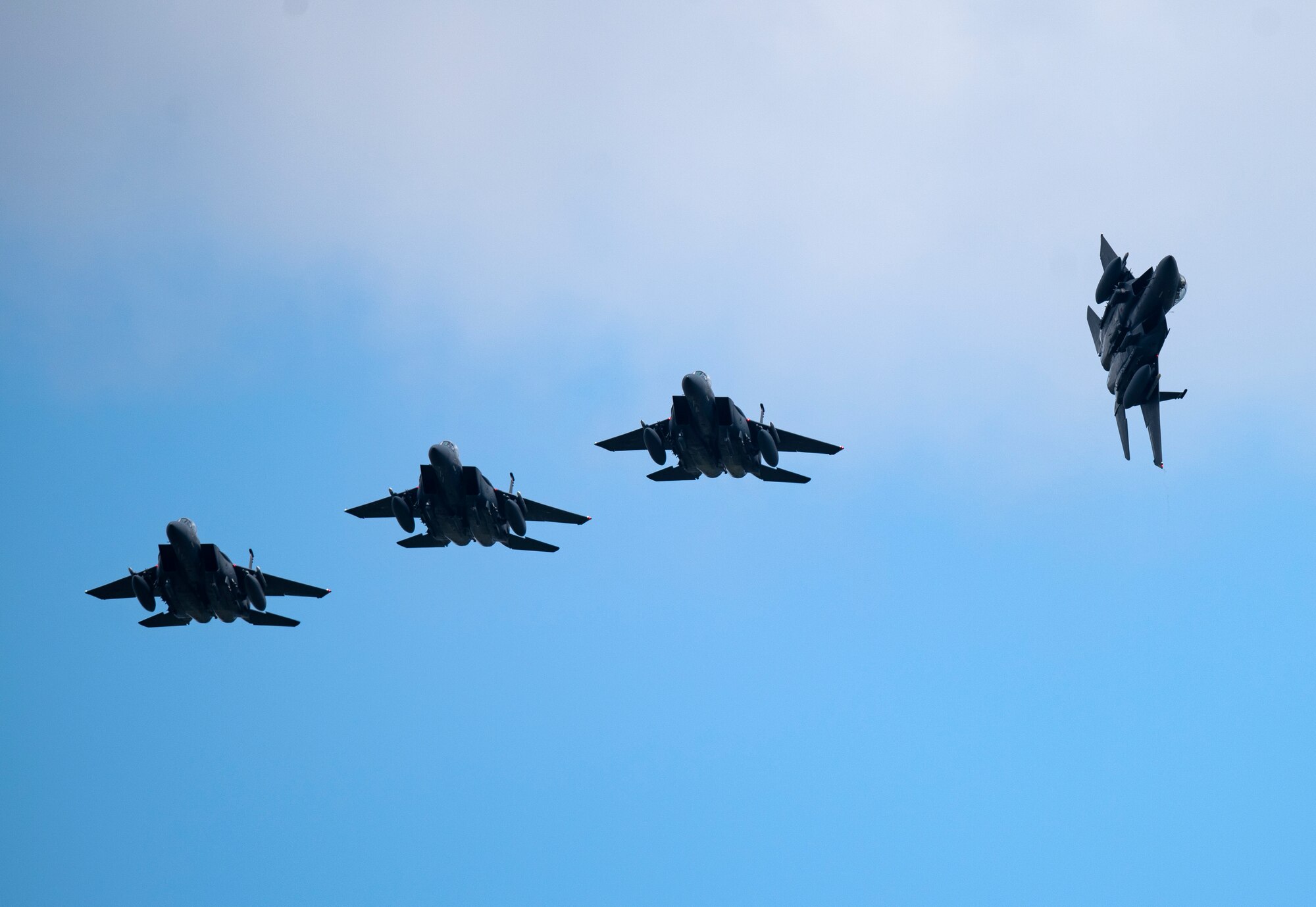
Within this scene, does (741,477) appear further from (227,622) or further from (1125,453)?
(227,622)

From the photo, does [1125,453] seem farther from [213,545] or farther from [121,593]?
[121,593]

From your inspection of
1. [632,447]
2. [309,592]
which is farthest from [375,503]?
[632,447]

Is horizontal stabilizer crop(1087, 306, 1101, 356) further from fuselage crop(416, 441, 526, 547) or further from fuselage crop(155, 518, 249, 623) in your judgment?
fuselage crop(155, 518, 249, 623)

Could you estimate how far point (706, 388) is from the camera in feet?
259

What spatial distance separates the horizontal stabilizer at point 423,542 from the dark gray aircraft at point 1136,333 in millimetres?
32777

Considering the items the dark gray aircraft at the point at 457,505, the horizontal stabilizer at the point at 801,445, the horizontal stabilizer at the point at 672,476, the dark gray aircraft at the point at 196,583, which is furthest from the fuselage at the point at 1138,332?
the dark gray aircraft at the point at 196,583

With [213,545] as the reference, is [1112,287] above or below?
above

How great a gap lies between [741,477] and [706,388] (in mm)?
7309

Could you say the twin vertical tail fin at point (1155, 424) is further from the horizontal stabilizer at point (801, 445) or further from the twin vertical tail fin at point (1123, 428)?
the horizontal stabilizer at point (801, 445)

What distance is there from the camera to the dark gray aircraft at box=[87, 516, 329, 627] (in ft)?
265

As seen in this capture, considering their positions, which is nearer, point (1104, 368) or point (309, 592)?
point (1104, 368)

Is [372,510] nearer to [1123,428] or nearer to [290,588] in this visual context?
[290,588]

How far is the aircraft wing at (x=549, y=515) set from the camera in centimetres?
8812

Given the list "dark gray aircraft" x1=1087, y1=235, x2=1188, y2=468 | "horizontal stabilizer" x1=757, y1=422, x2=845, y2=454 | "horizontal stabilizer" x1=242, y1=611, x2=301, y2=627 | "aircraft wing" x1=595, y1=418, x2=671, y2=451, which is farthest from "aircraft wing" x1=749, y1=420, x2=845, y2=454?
"horizontal stabilizer" x1=242, y1=611, x2=301, y2=627
